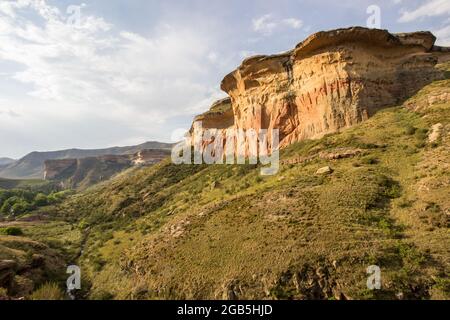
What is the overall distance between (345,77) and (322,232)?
78.7ft

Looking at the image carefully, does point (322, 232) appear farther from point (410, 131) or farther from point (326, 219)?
point (410, 131)

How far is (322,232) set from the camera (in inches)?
779

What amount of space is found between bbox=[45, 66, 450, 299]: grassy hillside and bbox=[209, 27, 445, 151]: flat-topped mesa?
284 cm

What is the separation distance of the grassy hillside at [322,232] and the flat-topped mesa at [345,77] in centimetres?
284

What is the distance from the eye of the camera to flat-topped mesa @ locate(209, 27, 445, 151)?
1478 inches

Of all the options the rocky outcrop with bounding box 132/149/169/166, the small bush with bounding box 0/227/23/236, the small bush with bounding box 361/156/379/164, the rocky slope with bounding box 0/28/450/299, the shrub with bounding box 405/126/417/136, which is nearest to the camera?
the rocky slope with bounding box 0/28/450/299

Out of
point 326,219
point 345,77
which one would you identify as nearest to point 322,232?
point 326,219

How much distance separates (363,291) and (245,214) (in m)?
10.9

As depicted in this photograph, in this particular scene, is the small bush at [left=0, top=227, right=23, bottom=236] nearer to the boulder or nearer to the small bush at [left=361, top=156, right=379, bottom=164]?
the boulder

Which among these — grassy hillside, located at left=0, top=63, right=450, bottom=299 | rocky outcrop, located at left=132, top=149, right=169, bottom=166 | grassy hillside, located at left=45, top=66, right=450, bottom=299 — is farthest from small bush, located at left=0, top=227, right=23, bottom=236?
rocky outcrop, located at left=132, top=149, right=169, bottom=166

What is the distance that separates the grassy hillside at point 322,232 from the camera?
54.9ft

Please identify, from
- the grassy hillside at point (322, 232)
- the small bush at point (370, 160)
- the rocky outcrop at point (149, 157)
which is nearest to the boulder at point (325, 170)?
the grassy hillside at point (322, 232)
